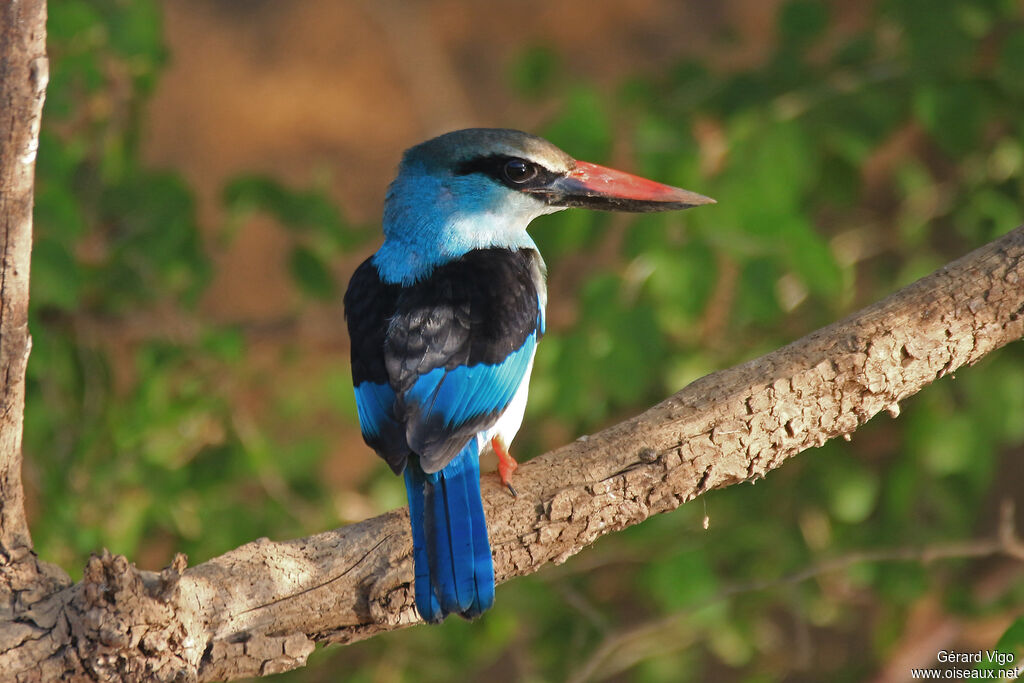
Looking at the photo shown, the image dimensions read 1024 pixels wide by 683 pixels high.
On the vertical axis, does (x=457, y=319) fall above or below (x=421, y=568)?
above

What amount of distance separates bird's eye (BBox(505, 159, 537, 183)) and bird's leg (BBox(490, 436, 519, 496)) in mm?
638

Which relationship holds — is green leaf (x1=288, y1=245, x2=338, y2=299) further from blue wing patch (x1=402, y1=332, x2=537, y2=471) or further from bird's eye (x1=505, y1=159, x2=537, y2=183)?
blue wing patch (x1=402, y1=332, x2=537, y2=471)

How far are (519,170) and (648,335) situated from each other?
514 millimetres

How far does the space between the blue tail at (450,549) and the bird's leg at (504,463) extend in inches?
3.1

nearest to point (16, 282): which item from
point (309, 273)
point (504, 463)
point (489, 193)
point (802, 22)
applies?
point (504, 463)

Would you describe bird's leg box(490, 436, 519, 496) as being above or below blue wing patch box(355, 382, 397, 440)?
below

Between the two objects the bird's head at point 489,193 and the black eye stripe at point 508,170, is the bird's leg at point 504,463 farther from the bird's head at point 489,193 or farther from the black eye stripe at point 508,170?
the black eye stripe at point 508,170

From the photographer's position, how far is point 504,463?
223cm

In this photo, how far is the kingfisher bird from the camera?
6.54 feet

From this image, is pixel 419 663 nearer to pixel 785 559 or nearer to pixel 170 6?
pixel 785 559

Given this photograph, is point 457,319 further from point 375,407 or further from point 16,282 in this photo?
point 16,282

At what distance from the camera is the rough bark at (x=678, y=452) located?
193cm

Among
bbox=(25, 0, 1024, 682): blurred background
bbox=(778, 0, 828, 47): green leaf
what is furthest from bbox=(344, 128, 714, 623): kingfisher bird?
bbox=(778, 0, 828, 47): green leaf

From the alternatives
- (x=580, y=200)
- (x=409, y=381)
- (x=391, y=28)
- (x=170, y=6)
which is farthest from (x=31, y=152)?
(x=170, y=6)
